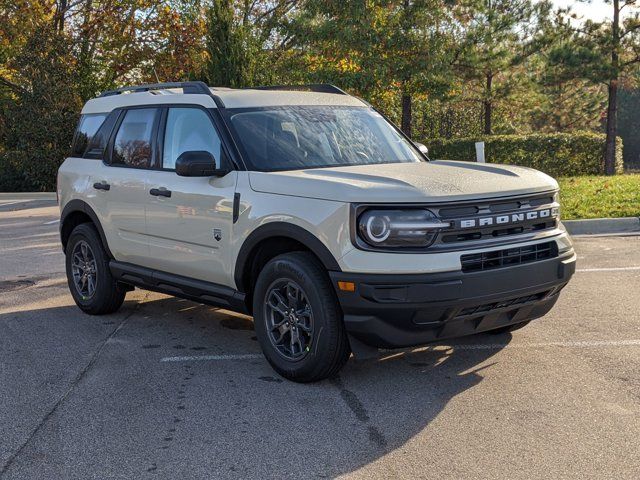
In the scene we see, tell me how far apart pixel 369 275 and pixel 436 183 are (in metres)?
0.75

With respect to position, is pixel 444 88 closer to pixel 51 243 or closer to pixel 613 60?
pixel 613 60

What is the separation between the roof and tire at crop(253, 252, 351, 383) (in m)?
1.46

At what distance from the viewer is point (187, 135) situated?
20.1 feet

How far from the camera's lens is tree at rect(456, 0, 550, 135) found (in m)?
23.2

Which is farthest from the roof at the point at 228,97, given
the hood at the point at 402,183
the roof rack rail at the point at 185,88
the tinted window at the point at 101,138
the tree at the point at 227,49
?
the tree at the point at 227,49

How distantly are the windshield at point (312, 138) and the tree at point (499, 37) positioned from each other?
17779mm

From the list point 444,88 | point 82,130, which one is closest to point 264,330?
point 82,130

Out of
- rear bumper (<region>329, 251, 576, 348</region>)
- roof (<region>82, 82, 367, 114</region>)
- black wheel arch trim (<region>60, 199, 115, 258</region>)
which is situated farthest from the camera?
black wheel arch trim (<region>60, 199, 115, 258</region>)

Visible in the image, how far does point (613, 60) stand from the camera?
24156 millimetres

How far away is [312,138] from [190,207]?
1.03m

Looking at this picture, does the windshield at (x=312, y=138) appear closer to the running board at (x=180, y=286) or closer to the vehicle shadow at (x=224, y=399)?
the running board at (x=180, y=286)

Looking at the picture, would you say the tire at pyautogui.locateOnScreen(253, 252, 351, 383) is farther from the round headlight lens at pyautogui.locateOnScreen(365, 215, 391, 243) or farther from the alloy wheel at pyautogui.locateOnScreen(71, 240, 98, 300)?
the alloy wheel at pyautogui.locateOnScreen(71, 240, 98, 300)

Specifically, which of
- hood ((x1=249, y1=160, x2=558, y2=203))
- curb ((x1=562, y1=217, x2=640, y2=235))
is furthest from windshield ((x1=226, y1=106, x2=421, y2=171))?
curb ((x1=562, y1=217, x2=640, y2=235))

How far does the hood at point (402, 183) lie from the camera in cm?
470
